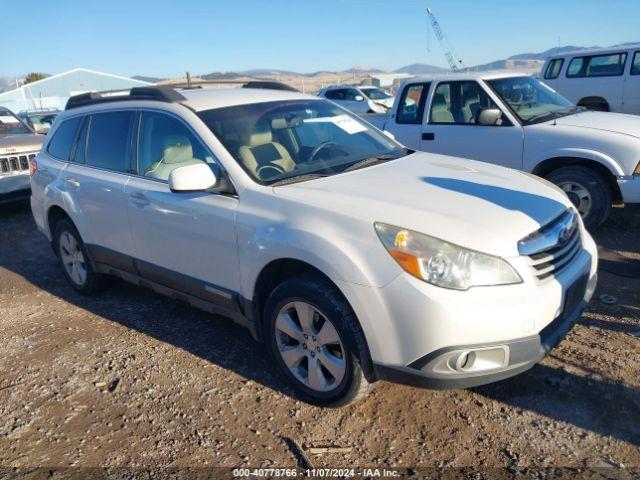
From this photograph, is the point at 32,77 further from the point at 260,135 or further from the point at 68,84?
the point at 260,135

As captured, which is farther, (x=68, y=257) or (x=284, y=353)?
(x=68, y=257)

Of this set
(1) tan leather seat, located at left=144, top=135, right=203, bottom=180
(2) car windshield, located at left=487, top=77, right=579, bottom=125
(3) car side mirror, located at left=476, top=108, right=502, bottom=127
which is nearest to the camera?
(1) tan leather seat, located at left=144, top=135, right=203, bottom=180

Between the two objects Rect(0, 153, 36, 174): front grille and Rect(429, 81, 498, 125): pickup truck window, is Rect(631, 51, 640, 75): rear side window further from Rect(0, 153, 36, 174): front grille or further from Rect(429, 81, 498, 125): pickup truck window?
Rect(0, 153, 36, 174): front grille

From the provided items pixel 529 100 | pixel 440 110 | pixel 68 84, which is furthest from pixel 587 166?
pixel 68 84

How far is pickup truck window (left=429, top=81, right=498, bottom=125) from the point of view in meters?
6.23

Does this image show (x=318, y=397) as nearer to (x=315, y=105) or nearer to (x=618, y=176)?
(x=315, y=105)

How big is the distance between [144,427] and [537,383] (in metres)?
2.30

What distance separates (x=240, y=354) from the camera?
3.77 metres

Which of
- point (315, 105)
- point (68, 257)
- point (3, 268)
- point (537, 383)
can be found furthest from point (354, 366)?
point (3, 268)

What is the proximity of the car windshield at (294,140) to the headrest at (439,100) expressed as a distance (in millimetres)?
2555

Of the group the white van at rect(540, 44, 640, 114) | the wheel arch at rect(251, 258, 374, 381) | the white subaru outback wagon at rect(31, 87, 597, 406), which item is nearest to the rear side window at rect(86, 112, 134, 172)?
the white subaru outback wagon at rect(31, 87, 597, 406)

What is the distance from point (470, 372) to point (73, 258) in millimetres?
3886

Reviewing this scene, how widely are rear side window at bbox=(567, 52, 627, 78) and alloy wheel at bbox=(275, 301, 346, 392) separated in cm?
1134

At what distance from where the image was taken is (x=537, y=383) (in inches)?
125
